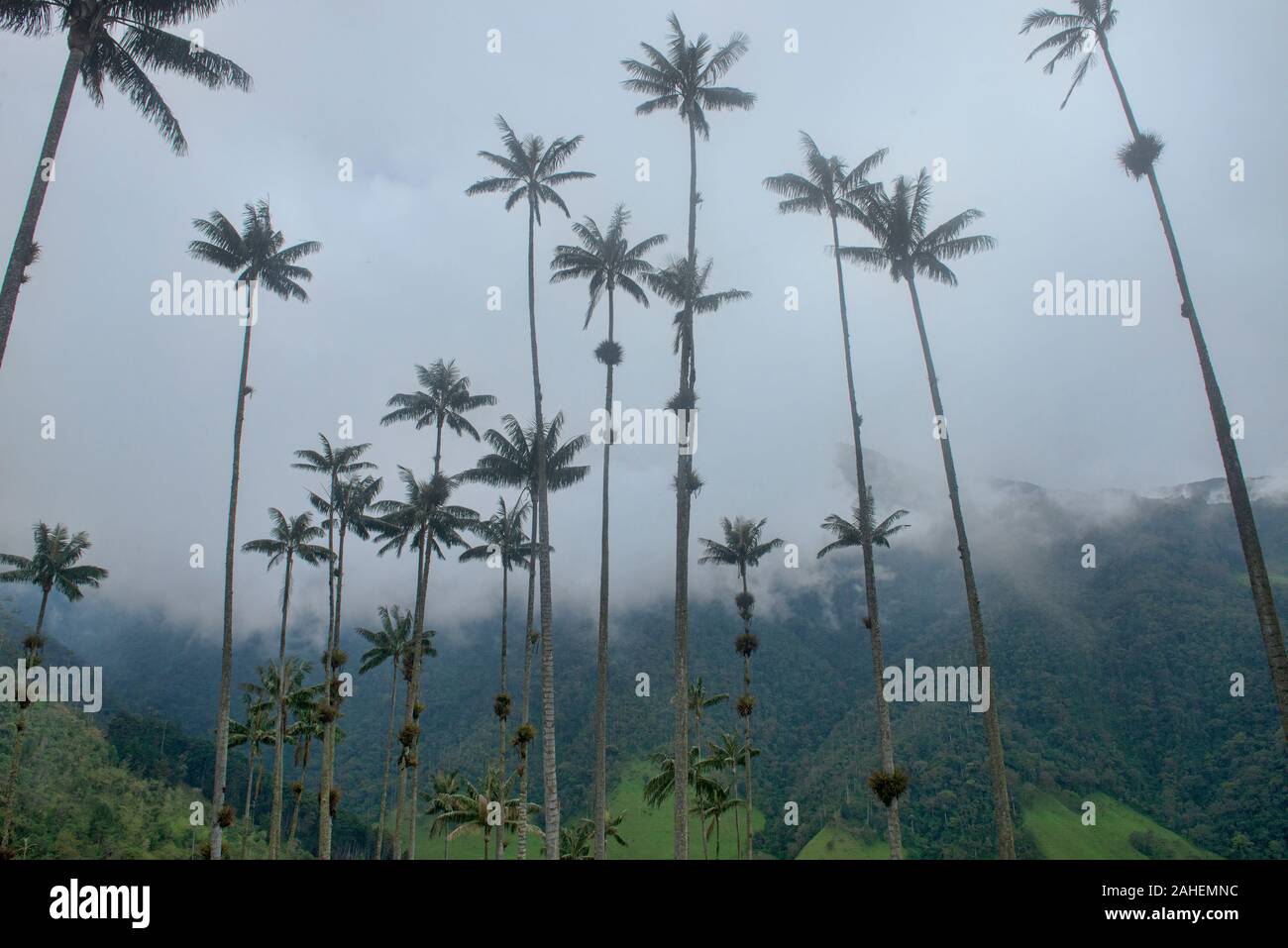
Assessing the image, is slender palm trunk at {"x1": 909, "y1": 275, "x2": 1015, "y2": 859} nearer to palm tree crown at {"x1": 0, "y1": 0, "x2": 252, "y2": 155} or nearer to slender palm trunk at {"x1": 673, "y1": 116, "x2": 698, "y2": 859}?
slender palm trunk at {"x1": 673, "y1": 116, "x2": 698, "y2": 859}

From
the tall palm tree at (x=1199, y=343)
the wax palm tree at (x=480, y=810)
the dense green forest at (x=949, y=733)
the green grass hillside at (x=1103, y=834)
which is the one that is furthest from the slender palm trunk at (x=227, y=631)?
the green grass hillside at (x=1103, y=834)

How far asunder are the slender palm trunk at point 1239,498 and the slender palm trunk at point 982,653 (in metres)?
6.28

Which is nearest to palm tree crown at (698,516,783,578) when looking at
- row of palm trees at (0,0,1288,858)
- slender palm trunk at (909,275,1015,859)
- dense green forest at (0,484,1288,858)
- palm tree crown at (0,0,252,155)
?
row of palm trees at (0,0,1288,858)

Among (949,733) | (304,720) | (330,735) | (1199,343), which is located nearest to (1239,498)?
(1199,343)

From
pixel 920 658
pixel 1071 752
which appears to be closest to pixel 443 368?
pixel 1071 752

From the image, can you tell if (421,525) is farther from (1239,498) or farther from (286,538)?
(1239,498)

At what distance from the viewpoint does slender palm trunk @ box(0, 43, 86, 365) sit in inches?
601

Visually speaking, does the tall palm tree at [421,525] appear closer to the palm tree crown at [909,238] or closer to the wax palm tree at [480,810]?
the wax palm tree at [480,810]

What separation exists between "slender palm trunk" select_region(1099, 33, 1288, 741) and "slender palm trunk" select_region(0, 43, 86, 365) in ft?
90.7

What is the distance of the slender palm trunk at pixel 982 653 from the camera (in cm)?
2155

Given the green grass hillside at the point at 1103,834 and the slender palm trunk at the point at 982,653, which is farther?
the green grass hillside at the point at 1103,834

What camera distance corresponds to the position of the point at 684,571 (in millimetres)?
24375

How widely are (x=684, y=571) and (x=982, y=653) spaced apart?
10470mm
